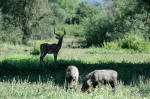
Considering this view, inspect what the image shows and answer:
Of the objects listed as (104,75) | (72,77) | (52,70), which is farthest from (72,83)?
(52,70)

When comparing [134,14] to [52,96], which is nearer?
[52,96]

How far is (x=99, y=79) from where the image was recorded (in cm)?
895

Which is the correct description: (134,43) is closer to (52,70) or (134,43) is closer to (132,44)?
(132,44)

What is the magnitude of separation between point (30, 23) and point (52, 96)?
31341 millimetres

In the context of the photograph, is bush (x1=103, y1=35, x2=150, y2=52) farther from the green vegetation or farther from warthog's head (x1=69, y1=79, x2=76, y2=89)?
warthog's head (x1=69, y1=79, x2=76, y2=89)

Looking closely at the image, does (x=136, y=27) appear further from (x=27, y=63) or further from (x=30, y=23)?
(x=27, y=63)

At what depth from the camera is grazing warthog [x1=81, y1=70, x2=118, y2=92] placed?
8842 millimetres

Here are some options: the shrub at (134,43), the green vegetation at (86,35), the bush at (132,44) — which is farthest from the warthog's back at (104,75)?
the shrub at (134,43)

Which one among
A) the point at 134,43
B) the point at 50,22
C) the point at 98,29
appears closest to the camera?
the point at 134,43

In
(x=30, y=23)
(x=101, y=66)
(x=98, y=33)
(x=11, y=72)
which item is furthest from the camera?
(x=30, y=23)

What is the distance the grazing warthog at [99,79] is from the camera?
884 cm

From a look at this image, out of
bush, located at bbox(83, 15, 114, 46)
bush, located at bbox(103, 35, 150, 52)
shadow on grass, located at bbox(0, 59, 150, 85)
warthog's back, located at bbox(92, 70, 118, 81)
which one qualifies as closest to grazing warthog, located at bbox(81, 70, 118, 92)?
warthog's back, located at bbox(92, 70, 118, 81)

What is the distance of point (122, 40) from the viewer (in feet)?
96.2

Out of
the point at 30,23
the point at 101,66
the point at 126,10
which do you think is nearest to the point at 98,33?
Result: the point at 126,10
